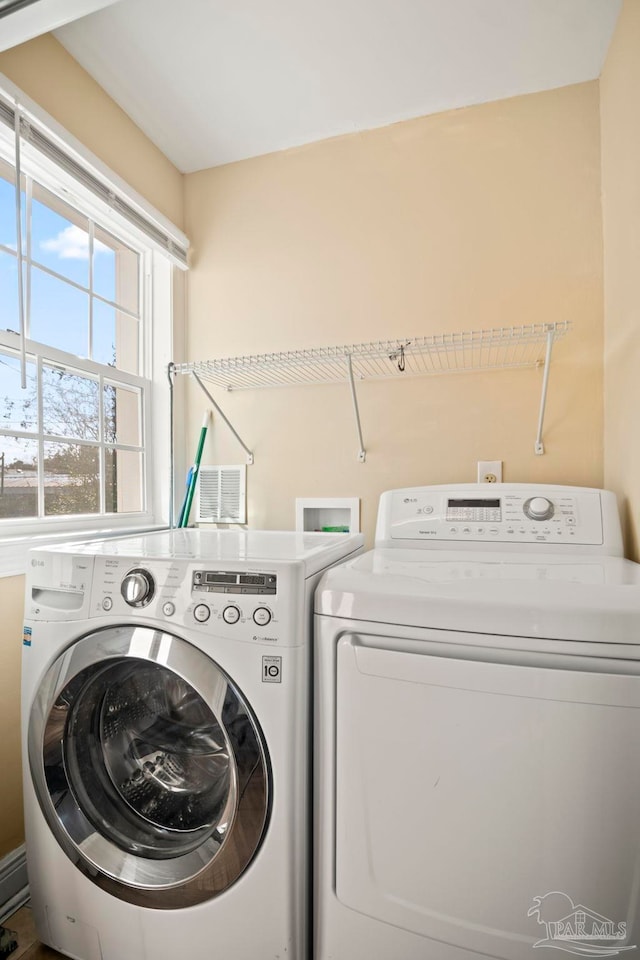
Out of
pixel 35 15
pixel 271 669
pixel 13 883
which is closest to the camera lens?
pixel 271 669

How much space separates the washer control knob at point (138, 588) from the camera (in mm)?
1064

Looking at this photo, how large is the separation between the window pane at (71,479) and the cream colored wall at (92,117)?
103cm

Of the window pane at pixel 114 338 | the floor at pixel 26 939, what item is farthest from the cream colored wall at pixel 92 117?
the floor at pixel 26 939

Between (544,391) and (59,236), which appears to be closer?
(544,391)

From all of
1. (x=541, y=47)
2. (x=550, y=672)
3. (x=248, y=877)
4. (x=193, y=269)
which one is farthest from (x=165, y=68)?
(x=248, y=877)

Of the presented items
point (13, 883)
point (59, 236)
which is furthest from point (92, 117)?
point (13, 883)

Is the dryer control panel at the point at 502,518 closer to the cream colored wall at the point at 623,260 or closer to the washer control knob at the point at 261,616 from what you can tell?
the cream colored wall at the point at 623,260

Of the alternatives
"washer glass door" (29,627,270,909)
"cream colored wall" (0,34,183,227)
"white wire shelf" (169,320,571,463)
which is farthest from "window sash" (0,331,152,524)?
"cream colored wall" (0,34,183,227)

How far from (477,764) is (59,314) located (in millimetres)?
1804

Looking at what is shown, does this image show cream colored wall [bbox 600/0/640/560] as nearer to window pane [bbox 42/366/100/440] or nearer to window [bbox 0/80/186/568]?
window [bbox 0/80/186/568]

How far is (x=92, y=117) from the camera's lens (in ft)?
5.44

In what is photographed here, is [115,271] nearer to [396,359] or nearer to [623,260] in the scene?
[396,359]

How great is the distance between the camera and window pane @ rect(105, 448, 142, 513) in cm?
192

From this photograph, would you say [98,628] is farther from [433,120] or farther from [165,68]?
[433,120]
